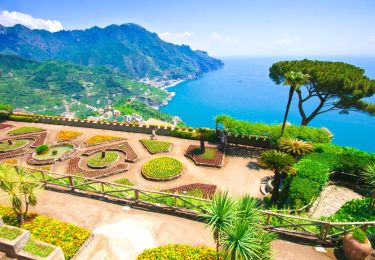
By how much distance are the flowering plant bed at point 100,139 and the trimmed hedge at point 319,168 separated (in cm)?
2378

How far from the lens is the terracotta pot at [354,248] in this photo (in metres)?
11.0

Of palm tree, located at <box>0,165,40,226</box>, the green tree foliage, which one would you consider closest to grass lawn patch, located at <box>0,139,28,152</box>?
palm tree, located at <box>0,165,40,226</box>

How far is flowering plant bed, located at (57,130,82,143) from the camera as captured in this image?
32.4 m

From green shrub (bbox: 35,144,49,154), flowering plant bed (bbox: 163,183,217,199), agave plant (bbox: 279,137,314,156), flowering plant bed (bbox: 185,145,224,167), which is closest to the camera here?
flowering plant bed (bbox: 163,183,217,199)

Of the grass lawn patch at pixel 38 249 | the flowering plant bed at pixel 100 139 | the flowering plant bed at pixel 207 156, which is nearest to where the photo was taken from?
the grass lawn patch at pixel 38 249

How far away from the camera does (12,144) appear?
102 ft

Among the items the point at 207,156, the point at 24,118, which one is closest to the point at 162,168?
the point at 207,156

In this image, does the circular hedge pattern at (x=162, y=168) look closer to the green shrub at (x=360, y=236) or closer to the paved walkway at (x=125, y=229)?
the paved walkway at (x=125, y=229)

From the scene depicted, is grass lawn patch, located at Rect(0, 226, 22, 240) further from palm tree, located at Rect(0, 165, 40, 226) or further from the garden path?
the garden path

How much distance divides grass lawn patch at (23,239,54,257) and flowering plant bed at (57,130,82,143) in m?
23.1


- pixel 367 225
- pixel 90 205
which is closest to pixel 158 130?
pixel 90 205

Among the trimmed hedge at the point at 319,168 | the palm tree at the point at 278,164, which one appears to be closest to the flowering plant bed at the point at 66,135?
the palm tree at the point at 278,164

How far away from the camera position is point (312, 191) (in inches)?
651

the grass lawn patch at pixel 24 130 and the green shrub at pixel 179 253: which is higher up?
the green shrub at pixel 179 253
